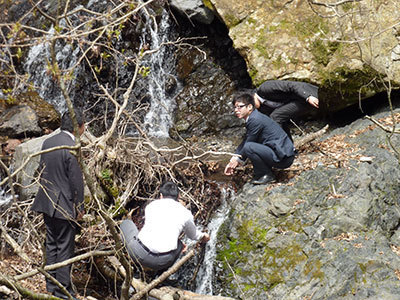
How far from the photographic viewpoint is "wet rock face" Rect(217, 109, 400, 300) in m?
5.51

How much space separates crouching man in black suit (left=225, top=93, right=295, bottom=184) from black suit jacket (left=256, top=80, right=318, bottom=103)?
0.70 m

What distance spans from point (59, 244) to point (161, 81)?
18.4 feet

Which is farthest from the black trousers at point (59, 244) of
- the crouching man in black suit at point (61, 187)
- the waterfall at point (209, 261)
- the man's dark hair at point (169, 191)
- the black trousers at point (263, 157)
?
the black trousers at point (263, 157)

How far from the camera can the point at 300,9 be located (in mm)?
9086

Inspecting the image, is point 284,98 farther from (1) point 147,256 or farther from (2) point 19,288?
(2) point 19,288

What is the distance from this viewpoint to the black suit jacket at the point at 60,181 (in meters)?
5.43

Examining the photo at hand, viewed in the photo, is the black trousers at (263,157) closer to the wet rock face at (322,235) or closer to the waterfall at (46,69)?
the wet rock face at (322,235)

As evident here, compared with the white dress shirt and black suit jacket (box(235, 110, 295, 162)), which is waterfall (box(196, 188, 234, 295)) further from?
the white dress shirt

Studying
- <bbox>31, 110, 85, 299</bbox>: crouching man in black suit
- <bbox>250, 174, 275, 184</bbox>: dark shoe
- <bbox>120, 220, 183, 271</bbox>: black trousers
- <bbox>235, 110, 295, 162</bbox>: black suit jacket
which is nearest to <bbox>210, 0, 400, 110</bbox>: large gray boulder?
<bbox>235, 110, 295, 162</bbox>: black suit jacket

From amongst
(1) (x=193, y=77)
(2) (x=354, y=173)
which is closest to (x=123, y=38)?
(1) (x=193, y=77)

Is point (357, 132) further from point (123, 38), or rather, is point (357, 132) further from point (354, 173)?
point (123, 38)

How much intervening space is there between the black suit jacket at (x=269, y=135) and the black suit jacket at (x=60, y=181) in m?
2.32

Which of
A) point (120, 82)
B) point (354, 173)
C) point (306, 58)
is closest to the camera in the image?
point (354, 173)

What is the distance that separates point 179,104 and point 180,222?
524 cm
